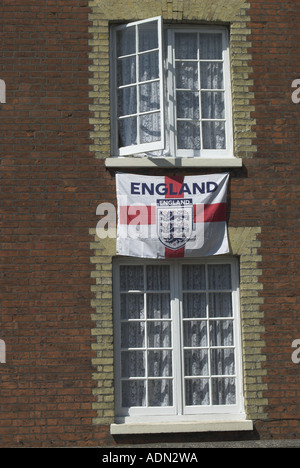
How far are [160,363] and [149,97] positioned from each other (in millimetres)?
3389

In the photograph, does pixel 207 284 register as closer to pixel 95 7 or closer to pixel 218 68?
pixel 218 68

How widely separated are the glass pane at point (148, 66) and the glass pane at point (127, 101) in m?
0.22

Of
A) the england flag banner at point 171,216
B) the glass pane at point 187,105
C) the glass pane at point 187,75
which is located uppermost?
the glass pane at point 187,75

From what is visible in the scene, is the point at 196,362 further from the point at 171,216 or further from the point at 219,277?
the point at 171,216

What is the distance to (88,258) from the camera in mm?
9117

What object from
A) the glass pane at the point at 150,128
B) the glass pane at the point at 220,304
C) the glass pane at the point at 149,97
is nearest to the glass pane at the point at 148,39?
the glass pane at the point at 149,97

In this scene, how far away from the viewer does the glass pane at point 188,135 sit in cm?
967

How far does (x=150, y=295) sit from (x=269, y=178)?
6.89 feet

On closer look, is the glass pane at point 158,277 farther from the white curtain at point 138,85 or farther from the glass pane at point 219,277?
the white curtain at point 138,85

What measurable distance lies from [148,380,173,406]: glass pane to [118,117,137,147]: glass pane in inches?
119

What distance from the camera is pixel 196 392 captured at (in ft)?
29.9

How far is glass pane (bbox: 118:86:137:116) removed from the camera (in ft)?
31.8

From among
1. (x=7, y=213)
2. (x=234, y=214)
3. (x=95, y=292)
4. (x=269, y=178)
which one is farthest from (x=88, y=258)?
(x=269, y=178)

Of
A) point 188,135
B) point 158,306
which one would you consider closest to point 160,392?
point 158,306
